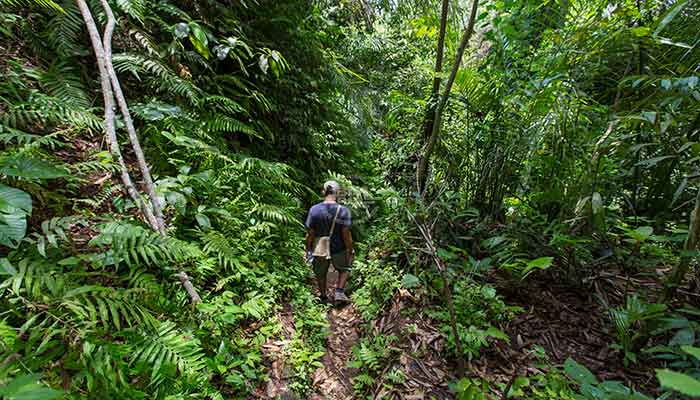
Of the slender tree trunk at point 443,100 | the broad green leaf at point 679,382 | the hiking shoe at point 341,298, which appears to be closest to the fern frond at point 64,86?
the slender tree trunk at point 443,100

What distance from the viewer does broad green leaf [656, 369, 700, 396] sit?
1.59 feet

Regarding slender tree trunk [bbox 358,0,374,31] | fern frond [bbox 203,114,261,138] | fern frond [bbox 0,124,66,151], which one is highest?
slender tree trunk [bbox 358,0,374,31]

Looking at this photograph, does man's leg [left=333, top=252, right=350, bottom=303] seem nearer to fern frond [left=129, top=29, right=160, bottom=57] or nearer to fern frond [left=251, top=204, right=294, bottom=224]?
fern frond [left=251, top=204, right=294, bottom=224]

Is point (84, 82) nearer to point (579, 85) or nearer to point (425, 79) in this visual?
point (579, 85)

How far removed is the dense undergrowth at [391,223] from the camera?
1.47 metres

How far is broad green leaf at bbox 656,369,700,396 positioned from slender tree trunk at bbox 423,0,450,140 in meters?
2.99

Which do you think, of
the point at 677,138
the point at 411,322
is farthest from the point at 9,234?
the point at 677,138

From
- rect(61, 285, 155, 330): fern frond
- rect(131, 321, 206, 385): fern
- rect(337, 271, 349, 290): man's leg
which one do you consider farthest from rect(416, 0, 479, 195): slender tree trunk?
rect(61, 285, 155, 330): fern frond

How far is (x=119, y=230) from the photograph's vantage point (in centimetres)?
167

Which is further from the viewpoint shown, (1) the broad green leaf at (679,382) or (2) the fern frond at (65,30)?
(2) the fern frond at (65,30)

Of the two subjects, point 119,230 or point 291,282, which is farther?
point 291,282

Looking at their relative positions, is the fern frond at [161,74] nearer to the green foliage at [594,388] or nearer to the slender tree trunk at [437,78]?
the slender tree trunk at [437,78]

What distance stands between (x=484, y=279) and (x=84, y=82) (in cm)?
396

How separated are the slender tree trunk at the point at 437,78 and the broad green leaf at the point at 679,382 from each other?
118 inches
